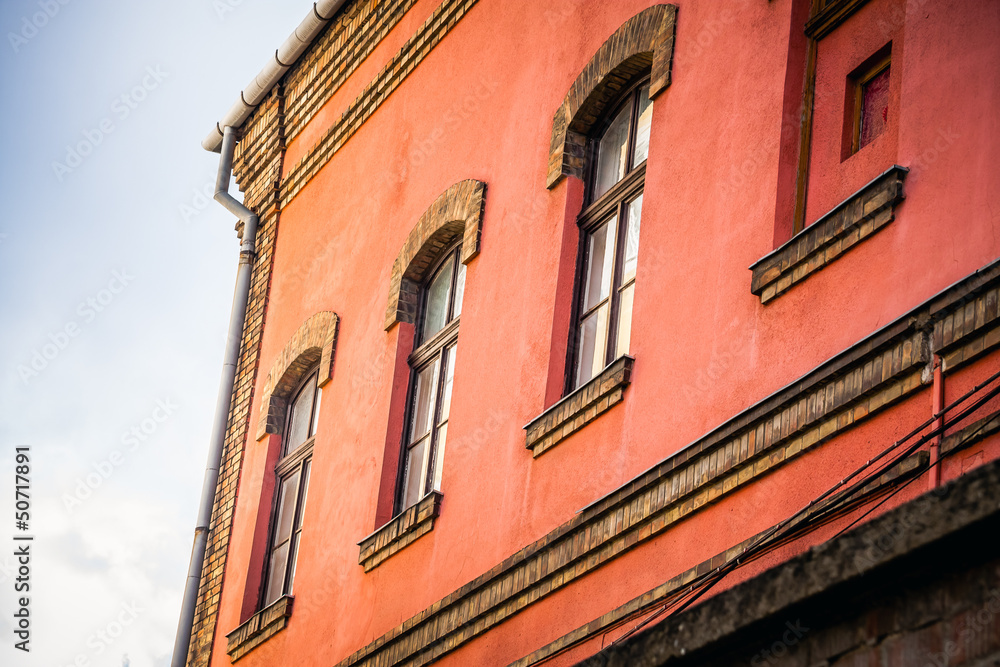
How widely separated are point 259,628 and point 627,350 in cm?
451

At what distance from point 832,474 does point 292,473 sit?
22.0 feet

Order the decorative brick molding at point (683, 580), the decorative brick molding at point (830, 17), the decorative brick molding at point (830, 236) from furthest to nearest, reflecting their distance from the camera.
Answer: the decorative brick molding at point (830, 17) < the decorative brick molding at point (830, 236) < the decorative brick molding at point (683, 580)

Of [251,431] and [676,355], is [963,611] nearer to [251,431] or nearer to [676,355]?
[676,355]

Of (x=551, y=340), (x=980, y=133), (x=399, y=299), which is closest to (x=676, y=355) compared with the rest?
(x=551, y=340)

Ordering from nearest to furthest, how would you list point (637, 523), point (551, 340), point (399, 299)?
1. point (637, 523)
2. point (551, 340)
3. point (399, 299)

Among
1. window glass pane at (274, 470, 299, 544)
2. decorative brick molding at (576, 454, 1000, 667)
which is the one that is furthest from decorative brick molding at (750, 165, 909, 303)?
window glass pane at (274, 470, 299, 544)

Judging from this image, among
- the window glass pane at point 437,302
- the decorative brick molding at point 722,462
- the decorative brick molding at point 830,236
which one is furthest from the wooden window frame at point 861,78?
the window glass pane at point 437,302

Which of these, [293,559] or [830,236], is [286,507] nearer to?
[293,559]

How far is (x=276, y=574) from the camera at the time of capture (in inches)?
438

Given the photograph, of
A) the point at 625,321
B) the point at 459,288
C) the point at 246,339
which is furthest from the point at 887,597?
the point at 246,339

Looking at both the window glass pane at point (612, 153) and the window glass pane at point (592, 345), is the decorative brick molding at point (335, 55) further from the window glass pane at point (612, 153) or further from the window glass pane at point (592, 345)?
the window glass pane at point (592, 345)

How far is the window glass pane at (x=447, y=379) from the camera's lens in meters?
9.34

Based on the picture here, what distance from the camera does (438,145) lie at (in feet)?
33.7

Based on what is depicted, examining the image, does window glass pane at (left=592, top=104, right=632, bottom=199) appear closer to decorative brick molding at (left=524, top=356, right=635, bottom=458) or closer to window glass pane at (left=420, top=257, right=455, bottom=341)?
decorative brick molding at (left=524, top=356, right=635, bottom=458)
